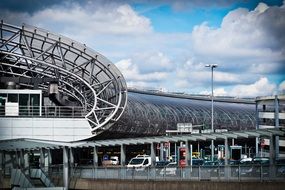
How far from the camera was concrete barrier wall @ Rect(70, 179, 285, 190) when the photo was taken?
3077cm

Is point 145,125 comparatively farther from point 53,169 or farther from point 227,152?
point 227,152

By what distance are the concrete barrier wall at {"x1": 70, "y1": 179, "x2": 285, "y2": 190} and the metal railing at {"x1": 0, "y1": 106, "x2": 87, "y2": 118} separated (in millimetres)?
32970

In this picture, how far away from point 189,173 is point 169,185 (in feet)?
5.55

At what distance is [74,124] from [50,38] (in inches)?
449

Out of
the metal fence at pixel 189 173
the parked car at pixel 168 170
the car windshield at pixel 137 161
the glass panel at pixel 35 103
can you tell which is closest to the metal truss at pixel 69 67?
the glass panel at pixel 35 103

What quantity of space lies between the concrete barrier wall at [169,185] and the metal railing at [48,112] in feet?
108

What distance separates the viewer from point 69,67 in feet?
276

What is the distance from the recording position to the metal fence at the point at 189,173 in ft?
105

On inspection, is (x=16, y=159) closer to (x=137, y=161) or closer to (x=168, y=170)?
(x=137, y=161)

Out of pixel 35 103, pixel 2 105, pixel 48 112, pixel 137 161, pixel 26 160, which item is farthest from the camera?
pixel 48 112

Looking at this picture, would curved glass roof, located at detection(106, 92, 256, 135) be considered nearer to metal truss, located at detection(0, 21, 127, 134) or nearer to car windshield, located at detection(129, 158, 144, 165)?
metal truss, located at detection(0, 21, 127, 134)

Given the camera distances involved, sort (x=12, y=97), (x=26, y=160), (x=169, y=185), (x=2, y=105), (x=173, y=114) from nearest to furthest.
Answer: (x=169, y=185) → (x=26, y=160) → (x=2, y=105) → (x=12, y=97) → (x=173, y=114)

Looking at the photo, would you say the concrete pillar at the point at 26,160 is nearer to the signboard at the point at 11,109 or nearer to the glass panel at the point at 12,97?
the signboard at the point at 11,109

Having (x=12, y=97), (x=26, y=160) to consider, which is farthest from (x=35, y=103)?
(x=26, y=160)
